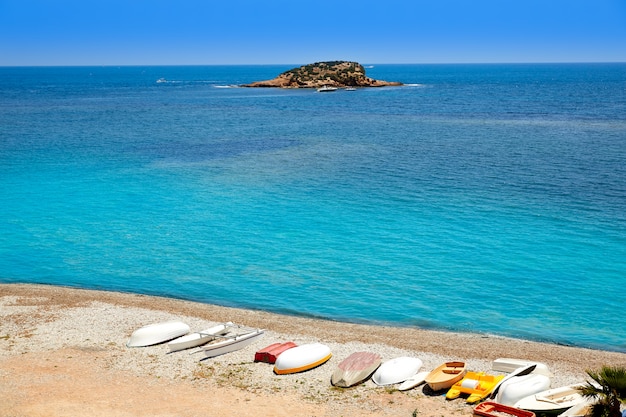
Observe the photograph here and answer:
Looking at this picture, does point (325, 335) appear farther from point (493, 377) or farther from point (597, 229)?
point (597, 229)

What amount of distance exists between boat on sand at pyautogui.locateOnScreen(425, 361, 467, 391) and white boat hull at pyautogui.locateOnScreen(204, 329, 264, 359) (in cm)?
705

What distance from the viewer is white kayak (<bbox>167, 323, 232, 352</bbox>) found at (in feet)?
78.4

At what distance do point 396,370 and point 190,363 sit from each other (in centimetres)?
732

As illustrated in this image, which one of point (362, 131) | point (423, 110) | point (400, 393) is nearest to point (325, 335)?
point (400, 393)

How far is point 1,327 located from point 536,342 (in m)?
21.6

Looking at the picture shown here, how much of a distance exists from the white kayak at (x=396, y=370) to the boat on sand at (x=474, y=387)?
1.65 m

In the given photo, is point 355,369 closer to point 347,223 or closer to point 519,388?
point 519,388

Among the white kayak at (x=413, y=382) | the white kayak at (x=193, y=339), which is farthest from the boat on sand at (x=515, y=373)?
the white kayak at (x=193, y=339)

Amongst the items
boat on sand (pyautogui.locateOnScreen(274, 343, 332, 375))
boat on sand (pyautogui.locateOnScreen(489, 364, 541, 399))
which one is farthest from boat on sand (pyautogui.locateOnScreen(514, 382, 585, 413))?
boat on sand (pyautogui.locateOnScreen(274, 343, 332, 375))

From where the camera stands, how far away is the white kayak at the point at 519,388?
19031 mm

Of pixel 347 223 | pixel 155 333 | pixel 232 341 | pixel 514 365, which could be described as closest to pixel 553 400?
pixel 514 365

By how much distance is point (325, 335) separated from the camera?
25594 mm

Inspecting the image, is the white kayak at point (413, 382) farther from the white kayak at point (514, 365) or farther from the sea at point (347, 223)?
the sea at point (347, 223)

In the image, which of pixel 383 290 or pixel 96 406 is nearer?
pixel 96 406
